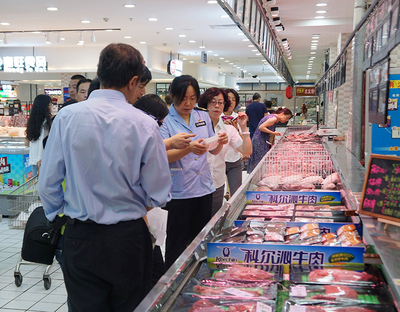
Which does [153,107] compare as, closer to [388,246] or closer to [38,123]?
[388,246]

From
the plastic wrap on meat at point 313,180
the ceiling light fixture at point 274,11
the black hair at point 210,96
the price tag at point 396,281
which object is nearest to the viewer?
the price tag at point 396,281

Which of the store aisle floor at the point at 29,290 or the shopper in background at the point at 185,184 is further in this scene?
the store aisle floor at the point at 29,290

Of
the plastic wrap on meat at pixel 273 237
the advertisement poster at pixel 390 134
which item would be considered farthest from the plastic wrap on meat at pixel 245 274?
the advertisement poster at pixel 390 134

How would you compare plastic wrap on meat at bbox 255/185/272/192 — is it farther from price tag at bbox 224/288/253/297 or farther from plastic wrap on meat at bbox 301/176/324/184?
price tag at bbox 224/288/253/297

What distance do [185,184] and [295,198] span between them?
863mm

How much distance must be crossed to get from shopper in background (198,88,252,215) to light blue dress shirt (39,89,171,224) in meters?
2.06

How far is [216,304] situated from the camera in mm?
1628

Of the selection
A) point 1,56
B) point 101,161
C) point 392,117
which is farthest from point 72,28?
point 101,161

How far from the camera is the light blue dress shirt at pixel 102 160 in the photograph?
180cm

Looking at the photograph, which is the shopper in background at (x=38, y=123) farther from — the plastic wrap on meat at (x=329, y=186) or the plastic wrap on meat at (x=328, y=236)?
the plastic wrap on meat at (x=328, y=236)

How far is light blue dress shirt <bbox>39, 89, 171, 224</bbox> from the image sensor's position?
180cm

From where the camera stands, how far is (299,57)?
2195 cm

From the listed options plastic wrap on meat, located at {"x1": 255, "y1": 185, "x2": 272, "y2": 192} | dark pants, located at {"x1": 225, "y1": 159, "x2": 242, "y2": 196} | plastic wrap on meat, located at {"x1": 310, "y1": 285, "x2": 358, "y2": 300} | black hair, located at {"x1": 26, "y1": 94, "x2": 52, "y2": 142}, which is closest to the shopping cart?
black hair, located at {"x1": 26, "y1": 94, "x2": 52, "y2": 142}

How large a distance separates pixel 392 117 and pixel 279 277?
14.3 feet
